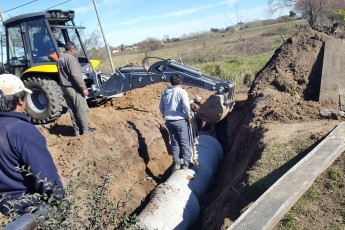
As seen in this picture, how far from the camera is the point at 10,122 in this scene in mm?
2875

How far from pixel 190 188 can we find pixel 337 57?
4.89 meters

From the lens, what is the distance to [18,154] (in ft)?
9.37

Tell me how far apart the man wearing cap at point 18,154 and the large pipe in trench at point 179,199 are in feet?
7.71

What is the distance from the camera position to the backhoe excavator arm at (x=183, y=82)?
820 cm

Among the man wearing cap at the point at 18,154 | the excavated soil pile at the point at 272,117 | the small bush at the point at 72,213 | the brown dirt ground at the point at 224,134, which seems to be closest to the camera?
the small bush at the point at 72,213

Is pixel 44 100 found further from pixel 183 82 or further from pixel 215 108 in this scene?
pixel 215 108

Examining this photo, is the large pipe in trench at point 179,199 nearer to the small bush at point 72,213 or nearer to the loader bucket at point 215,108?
the loader bucket at point 215,108

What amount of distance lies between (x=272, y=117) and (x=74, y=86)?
393 centimetres

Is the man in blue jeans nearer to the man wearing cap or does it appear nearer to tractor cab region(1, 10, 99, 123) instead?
tractor cab region(1, 10, 99, 123)

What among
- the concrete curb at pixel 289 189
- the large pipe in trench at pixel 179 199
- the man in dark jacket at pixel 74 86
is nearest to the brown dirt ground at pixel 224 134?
the large pipe in trench at pixel 179 199

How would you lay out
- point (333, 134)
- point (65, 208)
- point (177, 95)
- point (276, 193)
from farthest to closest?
point (177, 95) → point (333, 134) → point (276, 193) → point (65, 208)

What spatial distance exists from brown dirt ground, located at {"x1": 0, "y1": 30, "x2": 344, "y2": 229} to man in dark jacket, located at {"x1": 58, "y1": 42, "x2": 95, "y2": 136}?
1.25 ft

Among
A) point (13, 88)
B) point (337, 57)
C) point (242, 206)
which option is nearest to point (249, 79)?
point (337, 57)

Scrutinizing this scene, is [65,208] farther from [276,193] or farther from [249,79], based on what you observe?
[249,79]
